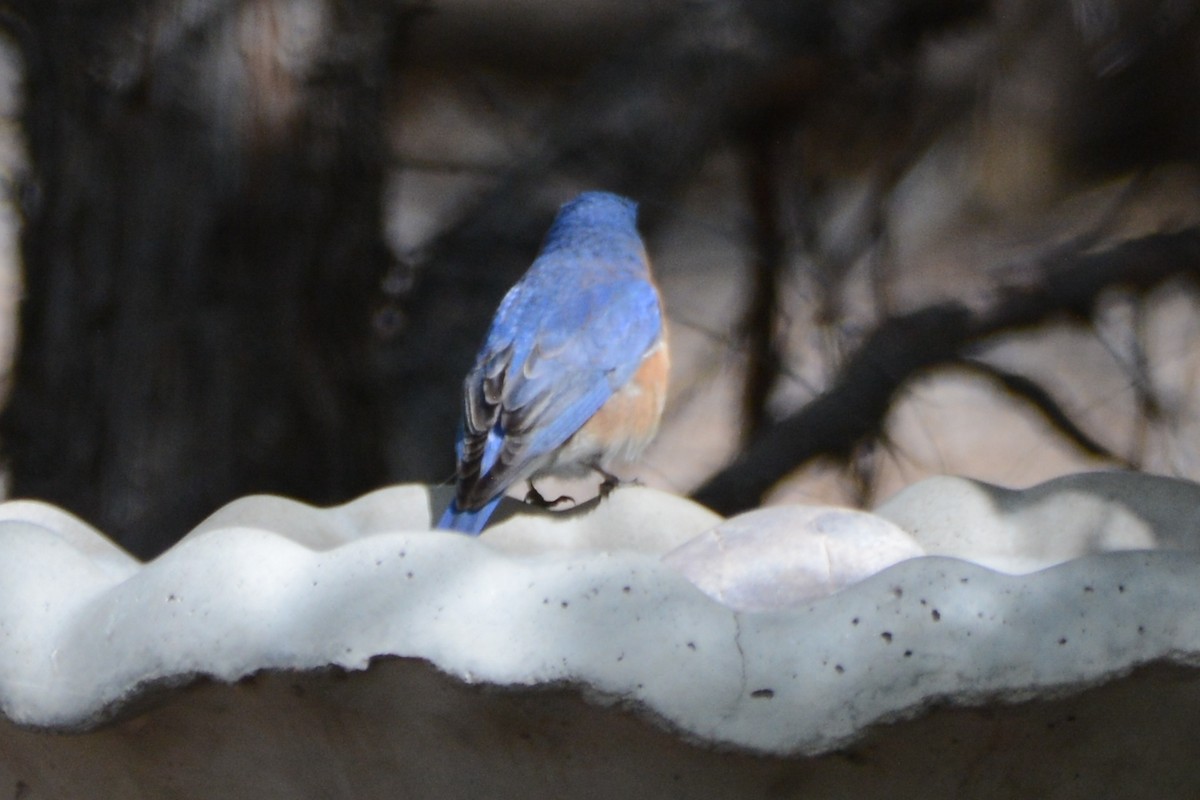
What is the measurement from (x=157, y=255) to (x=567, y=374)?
0.89 meters

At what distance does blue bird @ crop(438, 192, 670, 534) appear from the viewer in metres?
2.88

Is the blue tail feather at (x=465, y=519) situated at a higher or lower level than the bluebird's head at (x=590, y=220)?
lower

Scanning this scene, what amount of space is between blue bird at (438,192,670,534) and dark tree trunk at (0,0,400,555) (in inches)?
21.2

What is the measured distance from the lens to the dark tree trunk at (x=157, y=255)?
3.23 metres

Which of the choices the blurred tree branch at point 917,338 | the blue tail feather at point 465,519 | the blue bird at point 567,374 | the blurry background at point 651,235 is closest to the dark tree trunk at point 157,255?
the blurry background at point 651,235

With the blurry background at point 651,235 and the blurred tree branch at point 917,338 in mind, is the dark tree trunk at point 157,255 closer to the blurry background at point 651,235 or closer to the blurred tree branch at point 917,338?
the blurry background at point 651,235

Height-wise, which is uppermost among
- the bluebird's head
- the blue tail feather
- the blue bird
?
the bluebird's head

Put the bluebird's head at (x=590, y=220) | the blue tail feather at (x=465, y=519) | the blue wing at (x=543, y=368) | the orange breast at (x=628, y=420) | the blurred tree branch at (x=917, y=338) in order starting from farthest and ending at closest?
the blurred tree branch at (x=917, y=338)
the bluebird's head at (x=590, y=220)
the orange breast at (x=628, y=420)
the blue wing at (x=543, y=368)
the blue tail feather at (x=465, y=519)

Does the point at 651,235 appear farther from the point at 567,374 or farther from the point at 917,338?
the point at 567,374

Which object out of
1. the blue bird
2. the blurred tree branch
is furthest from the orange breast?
the blurred tree branch

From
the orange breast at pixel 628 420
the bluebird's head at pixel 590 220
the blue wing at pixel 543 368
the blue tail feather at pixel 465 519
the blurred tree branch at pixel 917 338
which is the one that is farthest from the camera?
the blurred tree branch at pixel 917 338

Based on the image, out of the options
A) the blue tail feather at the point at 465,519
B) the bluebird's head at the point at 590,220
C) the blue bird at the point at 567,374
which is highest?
the bluebird's head at the point at 590,220

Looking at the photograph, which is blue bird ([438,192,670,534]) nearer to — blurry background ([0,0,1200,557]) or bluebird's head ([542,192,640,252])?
bluebird's head ([542,192,640,252])

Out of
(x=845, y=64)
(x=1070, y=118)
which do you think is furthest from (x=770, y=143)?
(x=1070, y=118)
